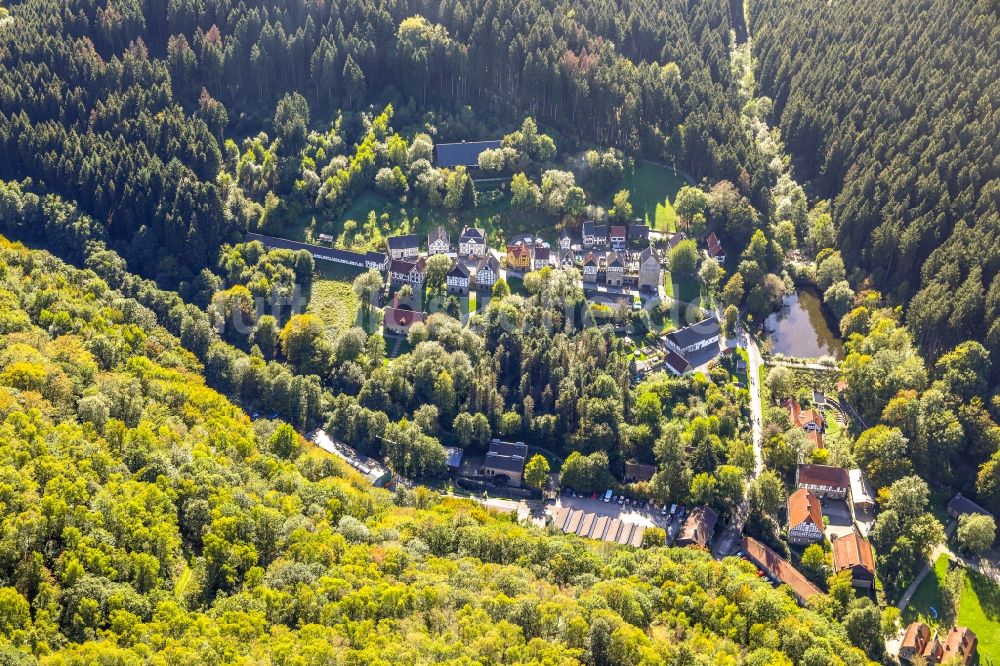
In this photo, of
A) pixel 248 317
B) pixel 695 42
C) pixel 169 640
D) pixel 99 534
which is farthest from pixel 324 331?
pixel 695 42

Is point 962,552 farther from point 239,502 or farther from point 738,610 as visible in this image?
point 239,502

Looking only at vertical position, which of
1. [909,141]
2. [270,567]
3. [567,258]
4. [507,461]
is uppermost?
[909,141]

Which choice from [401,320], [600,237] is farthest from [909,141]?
[401,320]

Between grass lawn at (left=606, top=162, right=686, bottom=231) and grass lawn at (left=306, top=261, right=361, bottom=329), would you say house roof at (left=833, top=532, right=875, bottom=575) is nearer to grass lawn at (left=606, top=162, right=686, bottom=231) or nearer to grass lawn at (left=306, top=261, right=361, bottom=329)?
grass lawn at (left=606, top=162, right=686, bottom=231)

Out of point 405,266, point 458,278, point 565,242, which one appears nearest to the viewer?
point 458,278

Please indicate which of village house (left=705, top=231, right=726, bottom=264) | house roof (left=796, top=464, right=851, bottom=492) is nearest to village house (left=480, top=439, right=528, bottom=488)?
house roof (left=796, top=464, right=851, bottom=492)

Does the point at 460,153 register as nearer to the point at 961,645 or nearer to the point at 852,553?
the point at 852,553
